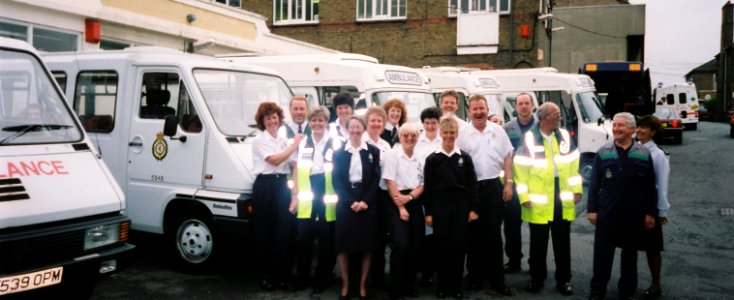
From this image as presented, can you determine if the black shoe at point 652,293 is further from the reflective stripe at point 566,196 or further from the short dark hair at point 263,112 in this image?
the short dark hair at point 263,112

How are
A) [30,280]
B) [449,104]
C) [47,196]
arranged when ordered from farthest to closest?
[449,104]
[47,196]
[30,280]

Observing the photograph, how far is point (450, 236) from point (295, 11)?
2669 centimetres

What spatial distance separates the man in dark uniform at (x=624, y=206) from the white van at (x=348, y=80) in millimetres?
4559

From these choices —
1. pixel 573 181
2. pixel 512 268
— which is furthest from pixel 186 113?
pixel 573 181

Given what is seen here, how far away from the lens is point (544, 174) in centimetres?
624

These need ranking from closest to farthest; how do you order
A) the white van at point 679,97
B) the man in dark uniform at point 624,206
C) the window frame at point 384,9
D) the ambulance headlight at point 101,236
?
the ambulance headlight at point 101,236 → the man in dark uniform at point 624,206 → the window frame at point 384,9 → the white van at point 679,97

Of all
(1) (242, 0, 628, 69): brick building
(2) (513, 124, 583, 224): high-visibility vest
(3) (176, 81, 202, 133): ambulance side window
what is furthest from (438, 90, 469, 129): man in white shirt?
(1) (242, 0, 628, 69): brick building

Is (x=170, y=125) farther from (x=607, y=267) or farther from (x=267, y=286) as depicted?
(x=607, y=267)

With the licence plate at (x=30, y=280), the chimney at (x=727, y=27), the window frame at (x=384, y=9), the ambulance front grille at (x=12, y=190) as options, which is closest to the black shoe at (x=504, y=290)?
the licence plate at (x=30, y=280)

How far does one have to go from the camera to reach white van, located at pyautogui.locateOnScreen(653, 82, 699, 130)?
3284cm

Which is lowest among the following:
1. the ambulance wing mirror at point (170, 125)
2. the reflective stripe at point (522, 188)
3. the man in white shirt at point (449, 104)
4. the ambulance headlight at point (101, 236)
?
the ambulance headlight at point (101, 236)

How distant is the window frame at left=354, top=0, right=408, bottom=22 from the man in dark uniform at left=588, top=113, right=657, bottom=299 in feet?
80.8

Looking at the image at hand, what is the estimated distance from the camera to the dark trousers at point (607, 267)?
19.3 ft

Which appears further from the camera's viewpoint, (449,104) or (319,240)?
(449,104)
